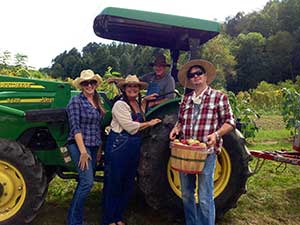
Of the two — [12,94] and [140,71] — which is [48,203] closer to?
[12,94]

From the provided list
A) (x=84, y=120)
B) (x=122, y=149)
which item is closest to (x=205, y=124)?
(x=122, y=149)

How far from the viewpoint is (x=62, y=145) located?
445 centimetres

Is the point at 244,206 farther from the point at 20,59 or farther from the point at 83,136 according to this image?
the point at 20,59

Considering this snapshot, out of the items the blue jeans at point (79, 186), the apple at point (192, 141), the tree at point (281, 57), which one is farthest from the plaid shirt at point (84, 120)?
the tree at point (281, 57)

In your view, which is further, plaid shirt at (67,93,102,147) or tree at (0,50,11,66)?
tree at (0,50,11,66)

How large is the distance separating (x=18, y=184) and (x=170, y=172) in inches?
63.7

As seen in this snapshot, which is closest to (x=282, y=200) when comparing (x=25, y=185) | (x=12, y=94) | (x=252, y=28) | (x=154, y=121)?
(x=154, y=121)

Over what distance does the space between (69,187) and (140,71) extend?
6.97 feet

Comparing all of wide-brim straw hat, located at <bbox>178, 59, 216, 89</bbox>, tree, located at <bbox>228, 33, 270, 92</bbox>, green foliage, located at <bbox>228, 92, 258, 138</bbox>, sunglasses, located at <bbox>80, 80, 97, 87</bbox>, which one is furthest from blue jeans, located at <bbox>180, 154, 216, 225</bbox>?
tree, located at <bbox>228, 33, 270, 92</bbox>

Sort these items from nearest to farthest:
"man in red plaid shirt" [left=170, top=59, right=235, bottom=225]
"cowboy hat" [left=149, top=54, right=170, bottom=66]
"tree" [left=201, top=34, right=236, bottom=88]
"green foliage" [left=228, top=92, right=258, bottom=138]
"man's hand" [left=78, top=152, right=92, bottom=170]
→ "man in red plaid shirt" [left=170, top=59, right=235, bottom=225] → "man's hand" [left=78, top=152, right=92, bottom=170] → "cowboy hat" [left=149, top=54, right=170, bottom=66] → "green foliage" [left=228, top=92, right=258, bottom=138] → "tree" [left=201, top=34, right=236, bottom=88]

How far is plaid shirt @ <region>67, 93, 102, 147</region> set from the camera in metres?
3.90

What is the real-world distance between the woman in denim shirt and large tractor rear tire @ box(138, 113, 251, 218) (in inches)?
22.9

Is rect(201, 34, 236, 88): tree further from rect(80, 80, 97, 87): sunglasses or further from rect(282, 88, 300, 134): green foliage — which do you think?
rect(80, 80, 97, 87): sunglasses

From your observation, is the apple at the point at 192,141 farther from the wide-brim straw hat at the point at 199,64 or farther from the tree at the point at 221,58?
the tree at the point at 221,58
